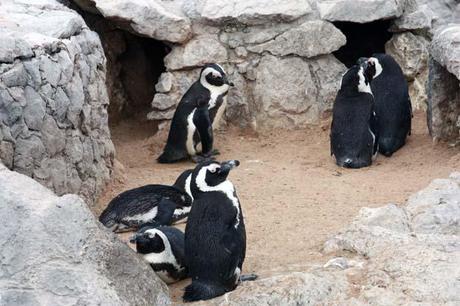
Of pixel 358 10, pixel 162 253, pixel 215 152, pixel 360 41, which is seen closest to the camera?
pixel 162 253

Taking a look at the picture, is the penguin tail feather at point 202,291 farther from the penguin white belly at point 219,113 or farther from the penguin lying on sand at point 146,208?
the penguin white belly at point 219,113

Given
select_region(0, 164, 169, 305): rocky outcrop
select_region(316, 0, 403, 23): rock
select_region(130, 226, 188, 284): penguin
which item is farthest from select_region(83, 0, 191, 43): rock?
select_region(0, 164, 169, 305): rocky outcrop

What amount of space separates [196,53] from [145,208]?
3.10 metres

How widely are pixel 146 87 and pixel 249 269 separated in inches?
205

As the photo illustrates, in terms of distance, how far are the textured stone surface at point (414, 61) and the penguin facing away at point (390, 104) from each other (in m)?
0.78

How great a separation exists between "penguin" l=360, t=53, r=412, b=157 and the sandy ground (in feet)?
0.43

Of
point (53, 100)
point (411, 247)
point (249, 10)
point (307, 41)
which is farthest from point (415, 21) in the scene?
point (411, 247)

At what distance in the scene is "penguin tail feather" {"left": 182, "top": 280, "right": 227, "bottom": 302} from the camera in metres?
4.84

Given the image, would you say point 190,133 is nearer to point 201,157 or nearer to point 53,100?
point 201,157

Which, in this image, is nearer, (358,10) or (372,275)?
(372,275)

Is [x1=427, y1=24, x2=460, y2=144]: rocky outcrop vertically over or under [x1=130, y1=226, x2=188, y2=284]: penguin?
over

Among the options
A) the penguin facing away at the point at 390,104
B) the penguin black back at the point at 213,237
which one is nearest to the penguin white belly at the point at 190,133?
the penguin facing away at the point at 390,104

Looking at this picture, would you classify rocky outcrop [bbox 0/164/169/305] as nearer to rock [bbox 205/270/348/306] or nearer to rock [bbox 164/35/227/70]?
rock [bbox 205/270/348/306]

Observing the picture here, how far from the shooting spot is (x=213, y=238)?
16.2 ft
